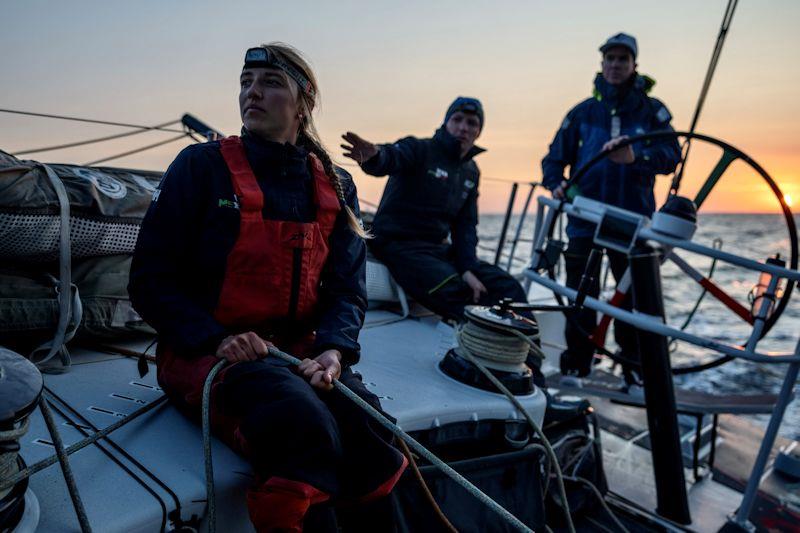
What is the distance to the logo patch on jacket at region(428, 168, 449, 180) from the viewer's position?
10.6ft

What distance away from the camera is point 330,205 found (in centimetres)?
169

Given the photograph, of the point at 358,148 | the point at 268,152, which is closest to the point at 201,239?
the point at 268,152

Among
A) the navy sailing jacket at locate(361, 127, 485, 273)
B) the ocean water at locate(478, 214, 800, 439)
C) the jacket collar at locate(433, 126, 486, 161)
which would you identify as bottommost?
the ocean water at locate(478, 214, 800, 439)

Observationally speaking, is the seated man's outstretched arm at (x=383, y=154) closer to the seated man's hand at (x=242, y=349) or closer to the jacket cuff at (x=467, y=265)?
the jacket cuff at (x=467, y=265)

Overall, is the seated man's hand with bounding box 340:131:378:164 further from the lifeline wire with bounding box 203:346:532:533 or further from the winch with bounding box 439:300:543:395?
the lifeline wire with bounding box 203:346:532:533

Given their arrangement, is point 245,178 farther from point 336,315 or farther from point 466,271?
point 466,271

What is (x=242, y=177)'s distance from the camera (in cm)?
151

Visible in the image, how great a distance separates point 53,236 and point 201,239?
2.07ft

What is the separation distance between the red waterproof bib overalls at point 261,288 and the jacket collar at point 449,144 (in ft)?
5.47

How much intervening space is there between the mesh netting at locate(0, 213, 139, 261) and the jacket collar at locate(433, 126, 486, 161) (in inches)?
70.9

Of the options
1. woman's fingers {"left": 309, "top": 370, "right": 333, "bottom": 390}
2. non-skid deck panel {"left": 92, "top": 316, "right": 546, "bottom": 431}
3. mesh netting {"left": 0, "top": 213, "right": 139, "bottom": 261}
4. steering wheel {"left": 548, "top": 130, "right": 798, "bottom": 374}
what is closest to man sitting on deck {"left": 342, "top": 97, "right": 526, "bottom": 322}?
→ non-skid deck panel {"left": 92, "top": 316, "right": 546, "bottom": 431}

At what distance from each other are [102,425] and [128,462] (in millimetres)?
218

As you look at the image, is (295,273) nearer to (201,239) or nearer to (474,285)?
(201,239)

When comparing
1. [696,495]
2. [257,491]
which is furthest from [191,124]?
[696,495]
